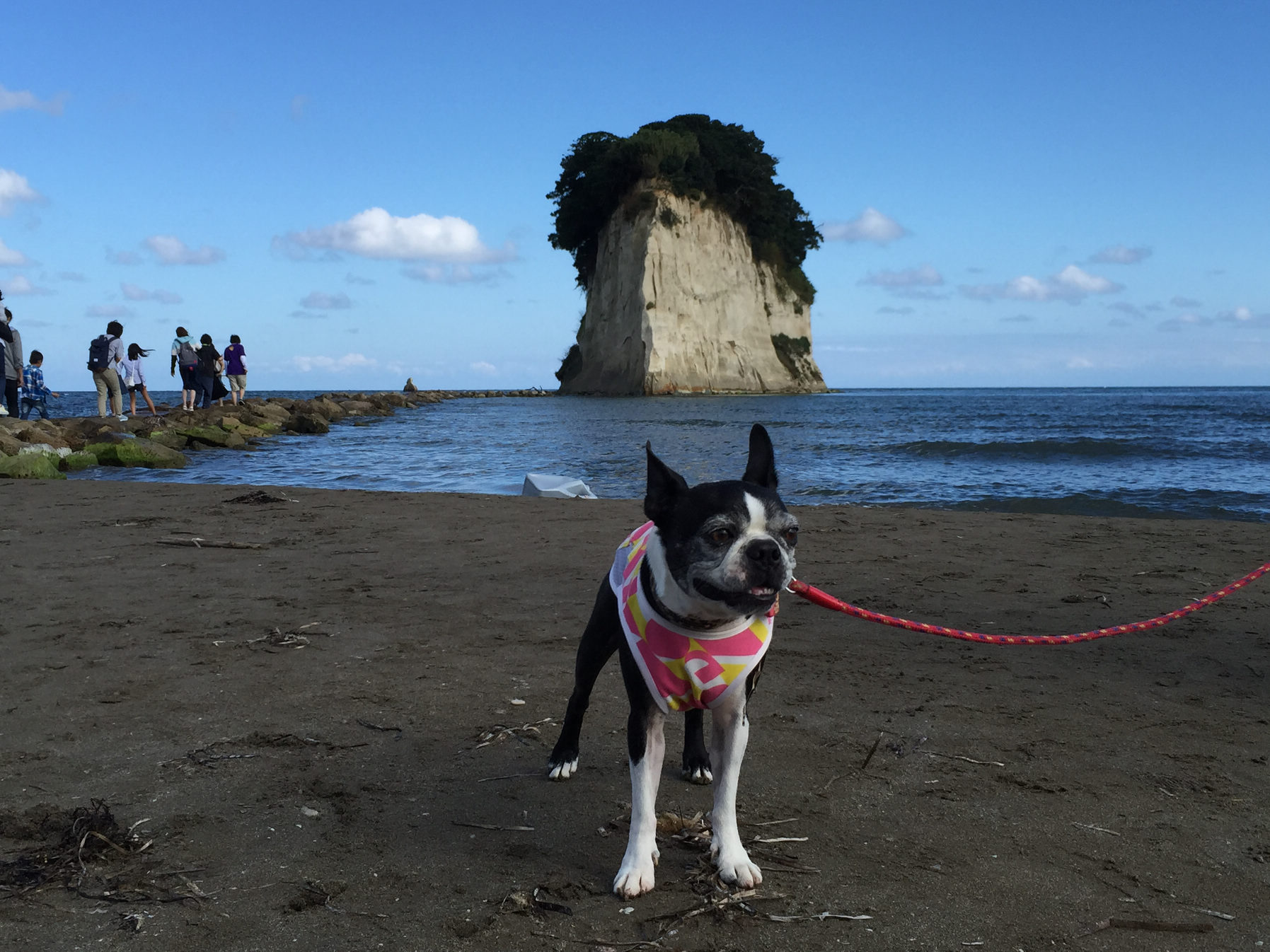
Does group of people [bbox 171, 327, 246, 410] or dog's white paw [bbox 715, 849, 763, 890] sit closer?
dog's white paw [bbox 715, 849, 763, 890]

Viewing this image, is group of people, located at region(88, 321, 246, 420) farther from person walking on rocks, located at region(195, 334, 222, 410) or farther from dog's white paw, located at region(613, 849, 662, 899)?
dog's white paw, located at region(613, 849, 662, 899)

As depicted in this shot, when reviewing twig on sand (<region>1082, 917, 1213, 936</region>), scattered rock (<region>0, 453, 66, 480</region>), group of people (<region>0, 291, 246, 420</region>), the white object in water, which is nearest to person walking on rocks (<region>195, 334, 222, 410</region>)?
group of people (<region>0, 291, 246, 420</region>)

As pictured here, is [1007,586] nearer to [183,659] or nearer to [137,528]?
[183,659]

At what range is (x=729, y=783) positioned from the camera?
2.82 metres

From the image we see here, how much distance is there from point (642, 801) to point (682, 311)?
2187 inches

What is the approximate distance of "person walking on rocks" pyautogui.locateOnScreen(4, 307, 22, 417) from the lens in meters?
17.4

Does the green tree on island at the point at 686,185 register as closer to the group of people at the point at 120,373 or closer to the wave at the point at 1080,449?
the group of people at the point at 120,373

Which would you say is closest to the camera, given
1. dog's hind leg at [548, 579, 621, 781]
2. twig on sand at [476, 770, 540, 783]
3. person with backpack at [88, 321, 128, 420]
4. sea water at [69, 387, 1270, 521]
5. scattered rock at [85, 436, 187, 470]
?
dog's hind leg at [548, 579, 621, 781]

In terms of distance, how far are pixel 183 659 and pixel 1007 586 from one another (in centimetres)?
533

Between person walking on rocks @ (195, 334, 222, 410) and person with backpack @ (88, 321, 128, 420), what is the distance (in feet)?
8.30

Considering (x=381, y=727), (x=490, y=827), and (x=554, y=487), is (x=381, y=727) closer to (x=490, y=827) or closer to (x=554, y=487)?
(x=490, y=827)

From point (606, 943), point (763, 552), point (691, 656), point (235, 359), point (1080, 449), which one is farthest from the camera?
point (235, 359)

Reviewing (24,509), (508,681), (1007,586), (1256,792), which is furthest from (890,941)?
(24,509)

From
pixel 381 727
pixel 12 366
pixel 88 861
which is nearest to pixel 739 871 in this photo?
pixel 381 727
